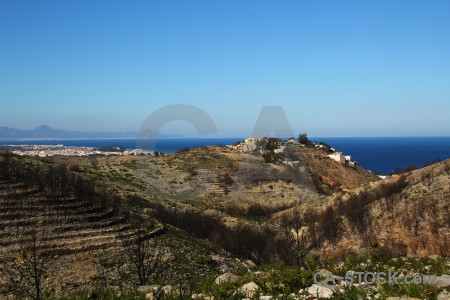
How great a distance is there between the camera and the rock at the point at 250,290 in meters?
8.24

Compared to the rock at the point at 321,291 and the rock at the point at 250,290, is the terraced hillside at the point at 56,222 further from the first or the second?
the rock at the point at 321,291

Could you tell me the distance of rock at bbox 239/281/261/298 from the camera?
824 centimetres

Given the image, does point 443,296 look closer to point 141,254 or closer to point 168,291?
point 168,291

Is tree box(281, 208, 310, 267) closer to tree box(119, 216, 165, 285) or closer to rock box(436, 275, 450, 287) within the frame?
tree box(119, 216, 165, 285)

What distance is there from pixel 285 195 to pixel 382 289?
1673 inches

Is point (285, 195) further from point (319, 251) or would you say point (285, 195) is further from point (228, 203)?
point (319, 251)

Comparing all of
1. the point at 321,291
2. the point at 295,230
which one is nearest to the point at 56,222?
the point at 295,230

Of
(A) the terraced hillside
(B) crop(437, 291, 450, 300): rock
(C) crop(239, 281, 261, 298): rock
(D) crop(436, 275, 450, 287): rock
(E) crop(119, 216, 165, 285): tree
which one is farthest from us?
(A) the terraced hillside

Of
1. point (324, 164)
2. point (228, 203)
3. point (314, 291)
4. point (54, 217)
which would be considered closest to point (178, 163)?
point (228, 203)

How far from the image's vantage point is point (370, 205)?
98.5 feet

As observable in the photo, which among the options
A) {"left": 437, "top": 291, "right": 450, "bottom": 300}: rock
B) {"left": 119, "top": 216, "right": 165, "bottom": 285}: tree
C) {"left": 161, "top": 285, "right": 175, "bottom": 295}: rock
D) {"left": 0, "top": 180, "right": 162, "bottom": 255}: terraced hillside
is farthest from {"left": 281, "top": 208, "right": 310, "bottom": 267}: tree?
{"left": 437, "top": 291, "right": 450, "bottom": 300}: rock

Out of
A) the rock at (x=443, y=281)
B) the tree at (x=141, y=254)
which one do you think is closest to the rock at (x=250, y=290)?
the rock at (x=443, y=281)

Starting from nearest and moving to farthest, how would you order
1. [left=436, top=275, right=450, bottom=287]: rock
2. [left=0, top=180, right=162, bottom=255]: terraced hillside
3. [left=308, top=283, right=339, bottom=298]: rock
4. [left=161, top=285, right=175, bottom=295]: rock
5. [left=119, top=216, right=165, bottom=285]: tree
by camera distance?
[left=308, top=283, right=339, bottom=298]: rock
[left=436, top=275, right=450, bottom=287]: rock
[left=161, top=285, right=175, bottom=295]: rock
[left=119, top=216, right=165, bottom=285]: tree
[left=0, top=180, right=162, bottom=255]: terraced hillside

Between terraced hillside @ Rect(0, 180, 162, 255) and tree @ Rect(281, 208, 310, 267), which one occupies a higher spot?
terraced hillside @ Rect(0, 180, 162, 255)
